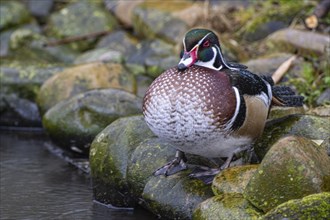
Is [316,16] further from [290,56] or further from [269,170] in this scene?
[269,170]

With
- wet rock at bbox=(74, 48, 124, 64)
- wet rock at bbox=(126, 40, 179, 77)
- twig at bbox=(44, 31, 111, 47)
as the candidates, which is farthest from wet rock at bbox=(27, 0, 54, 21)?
wet rock at bbox=(126, 40, 179, 77)

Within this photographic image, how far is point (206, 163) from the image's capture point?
6375 millimetres

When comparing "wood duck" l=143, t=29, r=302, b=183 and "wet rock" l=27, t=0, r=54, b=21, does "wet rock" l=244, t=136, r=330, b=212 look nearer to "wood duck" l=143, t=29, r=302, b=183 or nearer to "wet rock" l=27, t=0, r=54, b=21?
"wood duck" l=143, t=29, r=302, b=183

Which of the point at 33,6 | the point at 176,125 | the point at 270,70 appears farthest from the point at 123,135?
the point at 33,6

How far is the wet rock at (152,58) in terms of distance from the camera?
11172mm

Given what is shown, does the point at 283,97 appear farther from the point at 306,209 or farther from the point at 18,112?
the point at 18,112

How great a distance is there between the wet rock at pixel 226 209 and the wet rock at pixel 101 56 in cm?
597

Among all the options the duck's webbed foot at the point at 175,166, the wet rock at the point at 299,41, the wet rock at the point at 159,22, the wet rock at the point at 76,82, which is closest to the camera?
the duck's webbed foot at the point at 175,166

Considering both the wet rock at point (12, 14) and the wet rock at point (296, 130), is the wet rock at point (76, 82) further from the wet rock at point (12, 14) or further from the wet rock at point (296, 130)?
the wet rock at point (12, 14)

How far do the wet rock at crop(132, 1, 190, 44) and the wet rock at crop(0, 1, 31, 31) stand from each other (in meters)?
A: 1.86

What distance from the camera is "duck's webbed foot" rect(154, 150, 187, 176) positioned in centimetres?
614

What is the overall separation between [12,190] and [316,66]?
3.64 meters

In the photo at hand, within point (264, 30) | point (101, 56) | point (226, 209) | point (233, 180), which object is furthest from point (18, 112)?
point (226, 209)

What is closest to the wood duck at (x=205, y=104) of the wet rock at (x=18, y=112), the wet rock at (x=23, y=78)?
the wet rock at (x=18, y=112)
